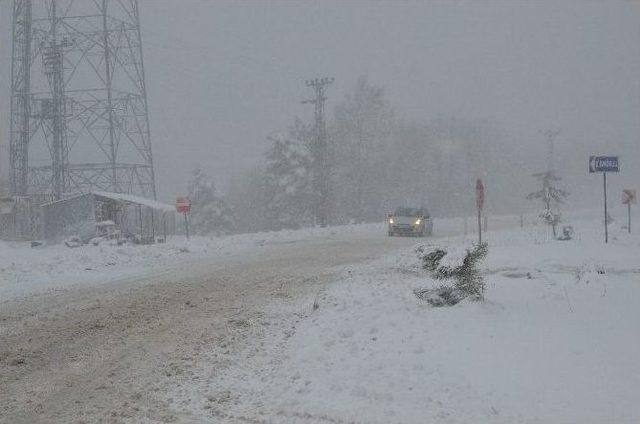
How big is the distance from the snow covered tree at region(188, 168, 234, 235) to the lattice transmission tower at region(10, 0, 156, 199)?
2205 cm

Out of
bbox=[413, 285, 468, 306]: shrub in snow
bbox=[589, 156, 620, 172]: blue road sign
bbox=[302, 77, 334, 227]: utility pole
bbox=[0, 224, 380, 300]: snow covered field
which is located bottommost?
bbox=[0, 224, 380, 300]: snow covered field

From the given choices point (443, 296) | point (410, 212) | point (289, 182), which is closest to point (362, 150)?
point (289, 182)

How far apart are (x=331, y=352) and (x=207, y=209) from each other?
203ft

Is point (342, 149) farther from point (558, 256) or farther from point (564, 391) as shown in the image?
point (564, 391)

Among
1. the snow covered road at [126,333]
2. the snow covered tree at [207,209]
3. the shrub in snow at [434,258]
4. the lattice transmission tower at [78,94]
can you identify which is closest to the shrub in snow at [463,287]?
the shrub in snow at [434,258]

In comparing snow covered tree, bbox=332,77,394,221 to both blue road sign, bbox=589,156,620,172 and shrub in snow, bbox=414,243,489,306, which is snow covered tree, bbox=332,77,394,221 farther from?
shrub in snow, bbox=414,243,489,306

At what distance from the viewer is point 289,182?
193ft

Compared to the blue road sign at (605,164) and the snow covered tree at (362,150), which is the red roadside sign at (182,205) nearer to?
the blue road sign at (605,164)

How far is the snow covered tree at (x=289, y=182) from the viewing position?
193ft

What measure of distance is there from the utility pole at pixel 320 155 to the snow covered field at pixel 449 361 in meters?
39.0

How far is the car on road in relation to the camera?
31922 mm

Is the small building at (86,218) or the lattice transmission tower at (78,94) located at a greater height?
the lattice transmission tower at (78,94)

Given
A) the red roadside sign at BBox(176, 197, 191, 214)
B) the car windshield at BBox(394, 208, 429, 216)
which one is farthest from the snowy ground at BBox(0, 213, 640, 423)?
the car windshield at BBox(394, 208, 429, 216)

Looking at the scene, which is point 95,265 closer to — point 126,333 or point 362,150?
point 126,333
